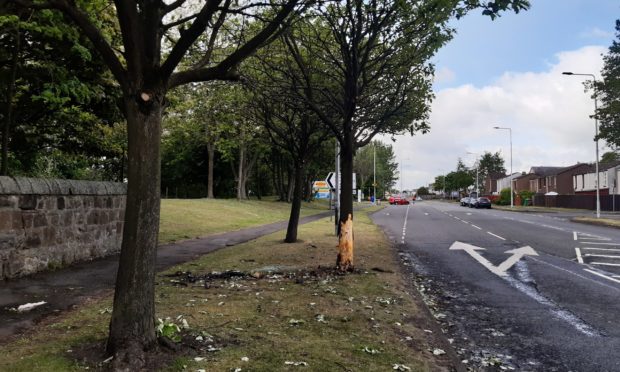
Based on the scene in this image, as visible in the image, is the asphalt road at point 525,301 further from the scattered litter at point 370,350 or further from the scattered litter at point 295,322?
the scattered litter at point 295,322

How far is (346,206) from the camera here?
1041cm

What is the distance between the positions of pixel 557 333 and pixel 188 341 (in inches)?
183

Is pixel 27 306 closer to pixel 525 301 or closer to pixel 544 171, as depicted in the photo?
pixel 525 301

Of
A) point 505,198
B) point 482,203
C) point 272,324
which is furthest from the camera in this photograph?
point 505,198

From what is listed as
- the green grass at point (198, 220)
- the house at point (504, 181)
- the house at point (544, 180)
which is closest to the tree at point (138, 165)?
the green grass at point (198, 220)

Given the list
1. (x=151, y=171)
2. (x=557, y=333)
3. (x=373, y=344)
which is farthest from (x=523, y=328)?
(x=151, y=171)

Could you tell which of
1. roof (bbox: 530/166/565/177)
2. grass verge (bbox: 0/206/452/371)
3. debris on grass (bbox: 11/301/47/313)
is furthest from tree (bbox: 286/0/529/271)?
roof (bbox: 530/166/565/177)

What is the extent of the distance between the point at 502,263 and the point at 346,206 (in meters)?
5.15

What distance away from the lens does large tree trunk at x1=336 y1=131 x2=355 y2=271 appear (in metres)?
10.3

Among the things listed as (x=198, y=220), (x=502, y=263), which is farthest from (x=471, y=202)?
(x=502, y=263)

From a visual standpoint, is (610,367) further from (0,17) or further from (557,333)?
(0,17)

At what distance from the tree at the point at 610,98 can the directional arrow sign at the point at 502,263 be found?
963 inches

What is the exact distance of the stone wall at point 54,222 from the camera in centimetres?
878

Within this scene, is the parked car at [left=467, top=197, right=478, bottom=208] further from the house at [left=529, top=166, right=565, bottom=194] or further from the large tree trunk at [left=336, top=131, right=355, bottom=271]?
the large tree trunk at [left=336, top=131, right=355, bottom=271]
